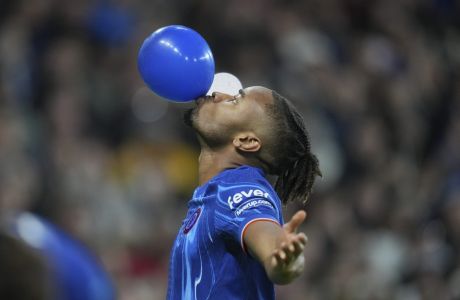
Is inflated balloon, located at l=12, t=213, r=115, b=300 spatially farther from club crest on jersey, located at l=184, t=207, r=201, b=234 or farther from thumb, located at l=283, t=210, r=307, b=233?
club crest on jersey, located at l=184, t=207, r=201, b=234

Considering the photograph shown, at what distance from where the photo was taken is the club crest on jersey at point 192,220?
3.26 meters

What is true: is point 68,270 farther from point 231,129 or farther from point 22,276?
point 231,129

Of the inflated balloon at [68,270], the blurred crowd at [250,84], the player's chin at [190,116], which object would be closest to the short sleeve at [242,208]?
the player's chin at [190,116]

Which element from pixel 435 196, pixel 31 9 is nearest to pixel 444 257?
pixel 435 196

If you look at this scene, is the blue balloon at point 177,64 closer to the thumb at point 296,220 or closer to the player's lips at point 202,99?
the player's lips at point 202,99

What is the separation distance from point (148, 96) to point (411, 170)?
2.91 m

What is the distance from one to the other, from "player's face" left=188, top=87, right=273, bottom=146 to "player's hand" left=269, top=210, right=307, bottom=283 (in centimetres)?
89

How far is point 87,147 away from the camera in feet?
27.1

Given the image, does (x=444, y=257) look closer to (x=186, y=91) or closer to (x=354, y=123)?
(x=354, y=123)

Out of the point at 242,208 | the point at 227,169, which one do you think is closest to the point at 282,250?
the point at 242,208

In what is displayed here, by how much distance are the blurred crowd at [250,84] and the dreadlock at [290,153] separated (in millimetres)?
3588

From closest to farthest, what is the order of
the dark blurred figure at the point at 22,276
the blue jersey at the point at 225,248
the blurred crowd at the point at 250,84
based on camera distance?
the dark blurred figure at the point at 22,276, the blue jersey at the point at 225,248, the blurred crowd at the point at 250,84

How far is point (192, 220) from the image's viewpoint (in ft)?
10.8

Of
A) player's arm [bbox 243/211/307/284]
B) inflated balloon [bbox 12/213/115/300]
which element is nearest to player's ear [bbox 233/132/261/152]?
player's arm [bbox 243/211/307/284]
